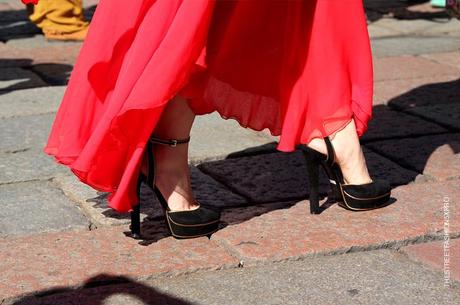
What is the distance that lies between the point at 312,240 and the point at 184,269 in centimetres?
41

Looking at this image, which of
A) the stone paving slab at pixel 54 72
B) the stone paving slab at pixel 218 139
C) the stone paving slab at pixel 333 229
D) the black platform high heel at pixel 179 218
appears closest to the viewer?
the stone paving slab at pixel 333 229

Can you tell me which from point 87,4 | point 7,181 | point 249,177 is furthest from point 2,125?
point 87,4

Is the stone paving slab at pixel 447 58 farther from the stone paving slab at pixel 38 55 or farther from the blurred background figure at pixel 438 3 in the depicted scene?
the stone paving slab at pixel 38 55

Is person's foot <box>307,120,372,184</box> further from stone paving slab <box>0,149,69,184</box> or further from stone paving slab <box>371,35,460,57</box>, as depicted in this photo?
stone paving slab <box>371,35,460,57</box>

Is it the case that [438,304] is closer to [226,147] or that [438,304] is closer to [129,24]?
[129,24]

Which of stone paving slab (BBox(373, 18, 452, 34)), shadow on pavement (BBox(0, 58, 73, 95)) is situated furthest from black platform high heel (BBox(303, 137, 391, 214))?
stone paving slab (BBox(373, 18, 452, 34))

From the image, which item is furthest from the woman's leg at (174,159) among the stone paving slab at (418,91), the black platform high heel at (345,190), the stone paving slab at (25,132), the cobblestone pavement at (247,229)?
the stone paving slab at (418,91)

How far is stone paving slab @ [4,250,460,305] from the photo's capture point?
2.68 metres

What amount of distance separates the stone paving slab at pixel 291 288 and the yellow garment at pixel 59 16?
14.4 ft

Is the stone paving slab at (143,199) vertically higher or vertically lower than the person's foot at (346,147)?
lower

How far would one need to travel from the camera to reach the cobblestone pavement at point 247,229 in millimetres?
2764

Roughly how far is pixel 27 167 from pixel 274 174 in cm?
90

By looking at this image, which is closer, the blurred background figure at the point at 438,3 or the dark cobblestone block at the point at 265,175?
the dark cobblestone block at the point at 265,175

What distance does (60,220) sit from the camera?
3332 millimetres
